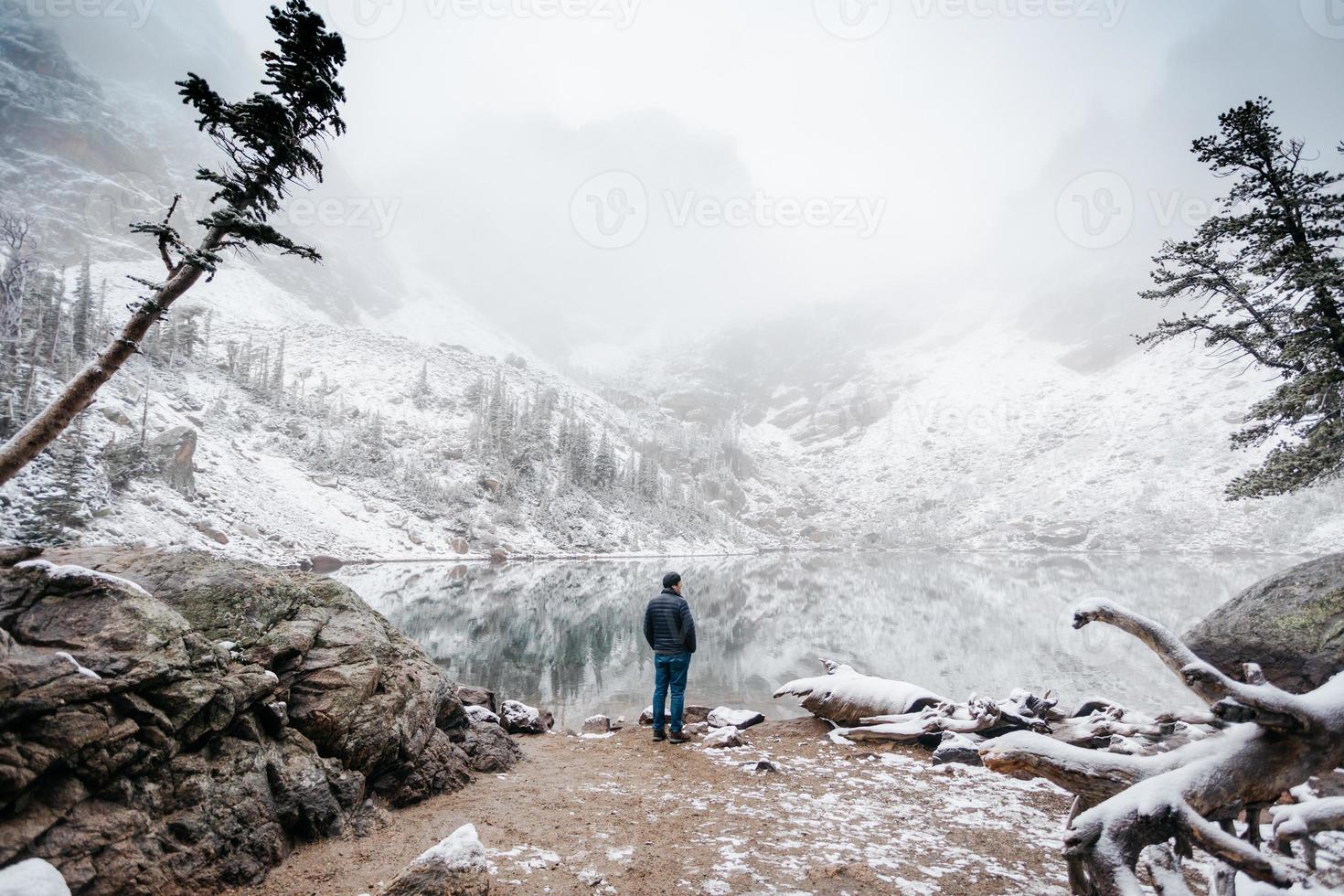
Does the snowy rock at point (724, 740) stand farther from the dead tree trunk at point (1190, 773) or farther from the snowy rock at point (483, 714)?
the dead tree trunk at point (1190, 773)

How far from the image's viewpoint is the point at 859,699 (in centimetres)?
988

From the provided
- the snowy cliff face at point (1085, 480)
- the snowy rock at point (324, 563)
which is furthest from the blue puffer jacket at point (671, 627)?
the snowy cliff face at point (1085, 480)

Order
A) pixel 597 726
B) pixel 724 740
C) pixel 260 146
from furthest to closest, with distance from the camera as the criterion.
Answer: pixel 597 726 < pixel 724 740 < pixel 260 146

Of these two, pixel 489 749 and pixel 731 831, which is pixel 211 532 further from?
pixel 731 831

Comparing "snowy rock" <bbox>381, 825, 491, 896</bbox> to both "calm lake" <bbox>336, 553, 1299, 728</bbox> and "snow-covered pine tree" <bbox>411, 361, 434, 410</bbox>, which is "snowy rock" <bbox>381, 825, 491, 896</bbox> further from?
"snow-covered pine tree" <bbox>411, 361, 434, 410</bbox>

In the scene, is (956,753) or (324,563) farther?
(324,563)

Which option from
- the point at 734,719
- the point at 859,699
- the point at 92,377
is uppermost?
the point at 92,377

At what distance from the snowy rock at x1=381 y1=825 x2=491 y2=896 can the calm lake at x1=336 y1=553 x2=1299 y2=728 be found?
8086 millimetres

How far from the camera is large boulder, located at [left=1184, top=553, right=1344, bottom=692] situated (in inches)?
357

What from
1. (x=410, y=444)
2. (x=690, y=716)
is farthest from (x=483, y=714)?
(x=410, y=444)

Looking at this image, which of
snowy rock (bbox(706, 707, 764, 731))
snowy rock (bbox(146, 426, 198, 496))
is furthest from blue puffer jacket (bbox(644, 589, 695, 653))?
snowy rock (bbox(146, 426, 198, 496))

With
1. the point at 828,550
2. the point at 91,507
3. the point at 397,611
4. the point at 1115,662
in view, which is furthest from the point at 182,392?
the point at 828,550

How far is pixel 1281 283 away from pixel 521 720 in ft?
52.9

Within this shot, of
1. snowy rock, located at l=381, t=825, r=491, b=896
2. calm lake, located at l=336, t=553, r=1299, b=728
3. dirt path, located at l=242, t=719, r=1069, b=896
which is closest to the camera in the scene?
snowy rock, located at l=381, t=825, r=491, b=896
